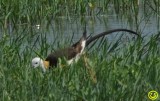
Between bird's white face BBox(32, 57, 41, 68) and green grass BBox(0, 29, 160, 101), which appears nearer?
green grass BBox(0, 29, 160, 101)

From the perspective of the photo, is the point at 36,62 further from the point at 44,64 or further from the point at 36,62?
the point at 44,64

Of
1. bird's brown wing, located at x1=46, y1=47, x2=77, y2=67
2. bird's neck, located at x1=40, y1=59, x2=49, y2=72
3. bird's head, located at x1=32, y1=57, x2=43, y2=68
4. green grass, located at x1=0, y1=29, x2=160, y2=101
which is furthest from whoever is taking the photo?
bird's brown wing, located at x1=46, y1=47, x2=77, y2=67

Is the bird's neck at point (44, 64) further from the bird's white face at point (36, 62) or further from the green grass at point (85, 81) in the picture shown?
the green grass at point (85, 81)

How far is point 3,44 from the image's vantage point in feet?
24.7

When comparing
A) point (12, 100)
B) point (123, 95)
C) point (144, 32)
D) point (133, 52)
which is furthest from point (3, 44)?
point (144, 32)

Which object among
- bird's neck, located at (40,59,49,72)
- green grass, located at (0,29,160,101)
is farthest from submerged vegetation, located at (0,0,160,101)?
bird's neck, located at (40,59,49,72)

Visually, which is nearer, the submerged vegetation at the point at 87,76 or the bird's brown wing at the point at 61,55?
the submerged vegetation at the point at 87,76

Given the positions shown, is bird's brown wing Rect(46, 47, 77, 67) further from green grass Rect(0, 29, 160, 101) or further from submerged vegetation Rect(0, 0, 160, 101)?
green grass Rect(0, 29, 160, 101)

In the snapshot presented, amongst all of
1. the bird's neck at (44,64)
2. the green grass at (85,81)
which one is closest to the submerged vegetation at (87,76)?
the green grass at (85,81)

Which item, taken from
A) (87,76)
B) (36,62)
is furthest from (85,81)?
(36,62)

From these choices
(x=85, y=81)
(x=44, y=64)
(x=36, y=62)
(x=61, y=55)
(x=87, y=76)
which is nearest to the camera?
(x=85, y=81)

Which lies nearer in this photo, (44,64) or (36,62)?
(36,62)

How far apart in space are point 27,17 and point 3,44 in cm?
329

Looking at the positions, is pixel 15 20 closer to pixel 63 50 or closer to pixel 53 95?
pixel 63 50
